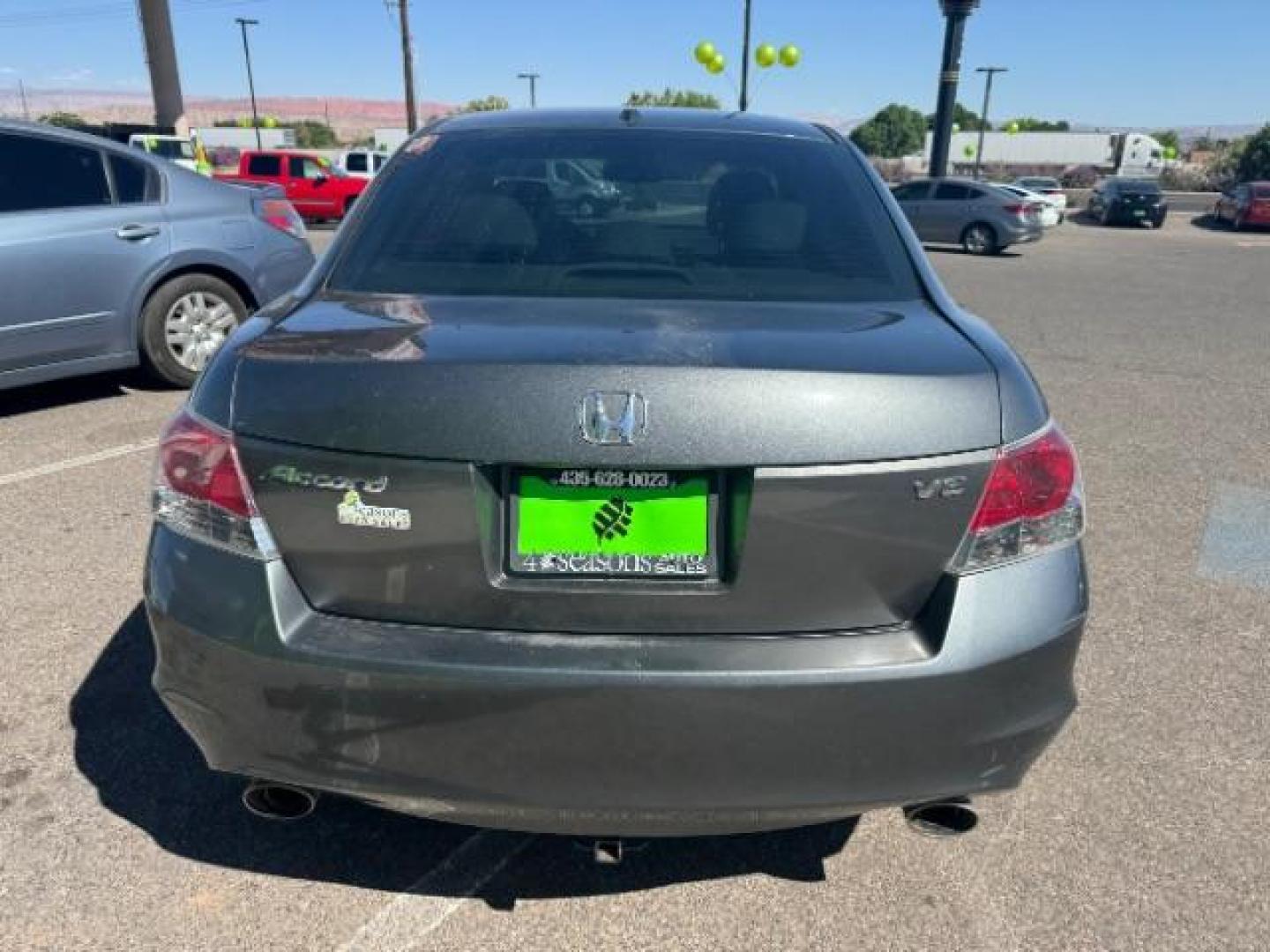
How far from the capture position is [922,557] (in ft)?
6.00

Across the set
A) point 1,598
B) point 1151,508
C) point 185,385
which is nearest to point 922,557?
point 1,598

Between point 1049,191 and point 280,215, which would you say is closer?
point 280,215

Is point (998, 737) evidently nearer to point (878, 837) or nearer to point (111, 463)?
point (878, 837)

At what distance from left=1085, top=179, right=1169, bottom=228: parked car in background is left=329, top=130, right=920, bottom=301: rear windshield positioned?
3378cm

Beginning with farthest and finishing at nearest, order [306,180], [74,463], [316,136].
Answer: [316,136] < [306,180] < [74,463]

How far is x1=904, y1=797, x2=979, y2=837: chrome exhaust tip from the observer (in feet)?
6.80

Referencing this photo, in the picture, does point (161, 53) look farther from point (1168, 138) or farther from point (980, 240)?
point (1168, 138)

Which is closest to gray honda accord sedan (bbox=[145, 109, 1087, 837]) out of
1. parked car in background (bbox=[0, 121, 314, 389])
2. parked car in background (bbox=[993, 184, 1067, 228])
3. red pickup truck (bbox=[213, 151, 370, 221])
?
parked car in background (bbox=[0, 121, 314, 389])

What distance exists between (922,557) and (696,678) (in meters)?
0.47

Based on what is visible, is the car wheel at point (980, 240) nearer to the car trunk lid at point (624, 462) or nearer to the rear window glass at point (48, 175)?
the rear window glass at point (48, 175)

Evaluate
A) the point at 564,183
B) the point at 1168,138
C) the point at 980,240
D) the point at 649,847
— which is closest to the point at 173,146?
the point at 980,240

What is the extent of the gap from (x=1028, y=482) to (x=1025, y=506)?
0.04 meters

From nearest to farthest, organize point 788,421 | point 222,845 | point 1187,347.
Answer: point 788,421 → point 222,845 → point 1187,347

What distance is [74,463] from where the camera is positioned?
5.16m
